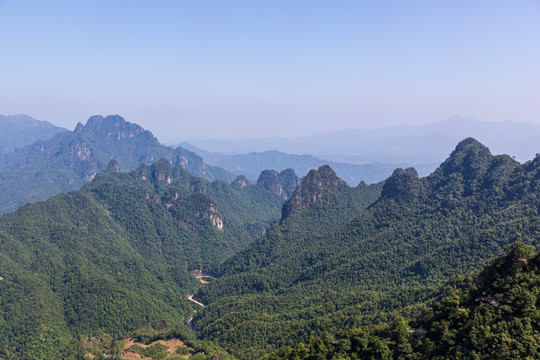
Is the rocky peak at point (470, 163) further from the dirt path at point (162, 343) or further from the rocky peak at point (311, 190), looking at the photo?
the dirt path at point (162, 343)

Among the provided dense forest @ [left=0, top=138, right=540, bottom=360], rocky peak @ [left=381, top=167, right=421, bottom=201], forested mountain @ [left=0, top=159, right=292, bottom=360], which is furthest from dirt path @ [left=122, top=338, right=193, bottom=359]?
rocky peak @ [left=381, top=167, right=421, bottom=201]

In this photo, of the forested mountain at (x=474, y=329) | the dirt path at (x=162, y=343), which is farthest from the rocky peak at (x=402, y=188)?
the dirt path at (x=162, y=343)

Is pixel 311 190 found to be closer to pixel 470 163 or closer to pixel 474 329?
pixel 470 163

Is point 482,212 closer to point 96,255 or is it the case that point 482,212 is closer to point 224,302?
point 224,302

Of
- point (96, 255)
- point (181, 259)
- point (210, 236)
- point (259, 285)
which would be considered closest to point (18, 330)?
point (96, 255)

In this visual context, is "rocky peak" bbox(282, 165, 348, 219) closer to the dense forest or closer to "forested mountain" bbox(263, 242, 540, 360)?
the dense forest

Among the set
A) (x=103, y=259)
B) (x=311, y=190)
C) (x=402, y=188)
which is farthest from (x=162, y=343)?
(x=311, y=190)
